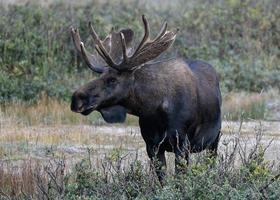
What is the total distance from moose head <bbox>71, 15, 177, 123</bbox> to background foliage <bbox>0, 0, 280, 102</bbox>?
8.64 meters

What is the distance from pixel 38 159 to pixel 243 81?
360 inches

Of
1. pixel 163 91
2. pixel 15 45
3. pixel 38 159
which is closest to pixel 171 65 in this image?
pixel 163 91

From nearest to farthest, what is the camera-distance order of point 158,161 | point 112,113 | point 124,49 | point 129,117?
point 124,49
point 158,161
point 112,113
point 129,117

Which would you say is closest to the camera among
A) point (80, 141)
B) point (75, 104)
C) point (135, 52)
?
point (75, 104)

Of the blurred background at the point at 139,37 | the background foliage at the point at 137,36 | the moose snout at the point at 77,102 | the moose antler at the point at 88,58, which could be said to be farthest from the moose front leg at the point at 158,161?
the background foliage at the point at 137,36

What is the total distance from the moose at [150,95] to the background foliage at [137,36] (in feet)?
27.8

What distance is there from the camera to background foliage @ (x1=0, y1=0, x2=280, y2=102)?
2172 cm

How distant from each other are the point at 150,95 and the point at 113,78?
496mm

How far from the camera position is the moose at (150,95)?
11773mm

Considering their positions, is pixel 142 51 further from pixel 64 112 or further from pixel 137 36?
pixel 137 36

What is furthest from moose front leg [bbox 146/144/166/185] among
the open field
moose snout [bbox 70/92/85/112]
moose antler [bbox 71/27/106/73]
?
the open field

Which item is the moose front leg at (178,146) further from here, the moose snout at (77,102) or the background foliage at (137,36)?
the background foliage at (137,36)

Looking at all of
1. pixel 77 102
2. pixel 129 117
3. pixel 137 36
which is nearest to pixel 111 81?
pixel 77 102

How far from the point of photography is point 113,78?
11.9m
